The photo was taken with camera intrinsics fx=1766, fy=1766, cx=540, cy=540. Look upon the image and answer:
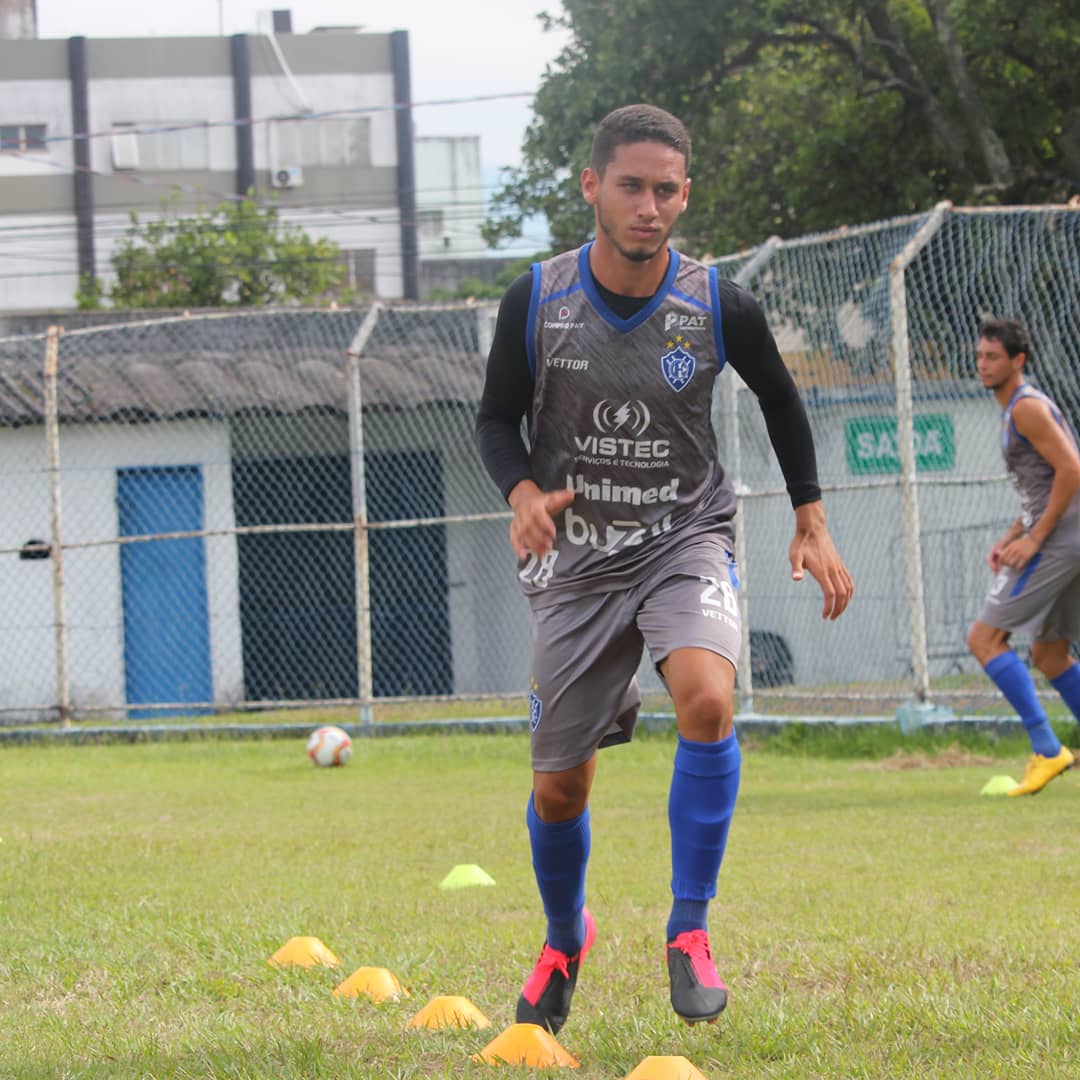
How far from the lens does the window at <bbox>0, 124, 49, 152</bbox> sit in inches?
2037

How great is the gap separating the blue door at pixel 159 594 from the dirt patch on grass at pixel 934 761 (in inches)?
308

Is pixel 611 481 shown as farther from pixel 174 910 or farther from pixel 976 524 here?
pixel 976 524

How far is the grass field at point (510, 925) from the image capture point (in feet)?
13.0

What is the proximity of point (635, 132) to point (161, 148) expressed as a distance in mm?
51342

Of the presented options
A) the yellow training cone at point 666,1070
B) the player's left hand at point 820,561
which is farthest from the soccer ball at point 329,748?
the yellow training cone at point 666,1070

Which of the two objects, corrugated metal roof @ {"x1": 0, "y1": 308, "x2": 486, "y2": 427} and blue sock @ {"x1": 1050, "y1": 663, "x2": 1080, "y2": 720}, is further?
corrugated metal roof @ {"x1": 0, "y1": 308, "x2": 486, "y2": 427}

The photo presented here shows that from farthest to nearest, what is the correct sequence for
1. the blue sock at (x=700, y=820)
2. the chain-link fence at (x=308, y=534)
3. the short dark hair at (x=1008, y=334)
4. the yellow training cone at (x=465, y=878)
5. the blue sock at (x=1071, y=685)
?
the chain-link fence at (x=308, y=534) → the blue sock at (x=1071, y=685) → the short dark hair at (x=1008, y=334) → the yellow training cone at (x=465, y=878) → the blue sock at (x=700, y=820)

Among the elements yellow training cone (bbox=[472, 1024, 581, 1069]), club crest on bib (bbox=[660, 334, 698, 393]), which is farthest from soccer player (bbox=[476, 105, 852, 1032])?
yellow training cone (bbox=[472, 1024, 581, 1069])

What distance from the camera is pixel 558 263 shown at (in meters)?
4.49

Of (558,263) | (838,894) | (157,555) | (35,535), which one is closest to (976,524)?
(157,555)

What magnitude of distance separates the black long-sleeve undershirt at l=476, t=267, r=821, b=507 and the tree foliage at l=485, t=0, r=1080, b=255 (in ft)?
46.7

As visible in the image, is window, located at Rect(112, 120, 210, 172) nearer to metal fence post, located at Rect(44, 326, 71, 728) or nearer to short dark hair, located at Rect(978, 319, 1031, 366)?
metal fence post, located at Rect(44, 326, 71, 728)

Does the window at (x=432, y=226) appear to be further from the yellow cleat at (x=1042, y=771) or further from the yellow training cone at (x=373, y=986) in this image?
the yellow training cone at (x=373, y=986)

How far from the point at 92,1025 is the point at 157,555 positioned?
12.9m
